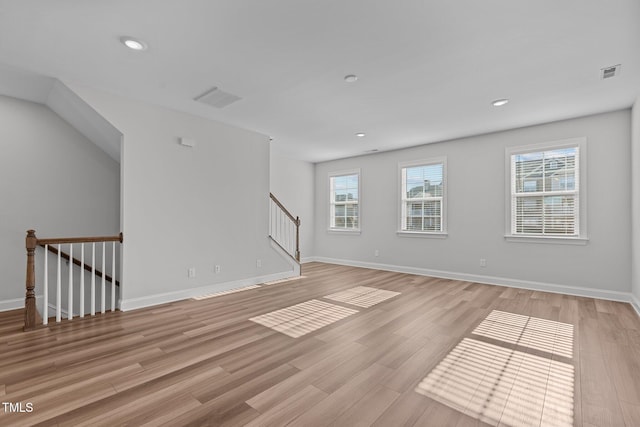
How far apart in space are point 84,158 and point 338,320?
442 centimetres

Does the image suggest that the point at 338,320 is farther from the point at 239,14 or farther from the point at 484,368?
the point at 239,14

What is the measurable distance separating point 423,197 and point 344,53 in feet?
13.3

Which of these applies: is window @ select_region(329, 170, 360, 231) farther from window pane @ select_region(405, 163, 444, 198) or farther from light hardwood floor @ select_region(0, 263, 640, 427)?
light hardwood floor @ select_region(0, 263, 640, 427)

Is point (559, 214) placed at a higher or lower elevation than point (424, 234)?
higher

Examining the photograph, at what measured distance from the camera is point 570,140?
4.46 metres

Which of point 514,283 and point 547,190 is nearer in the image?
point 547,190

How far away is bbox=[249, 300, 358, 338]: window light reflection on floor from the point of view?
9.91 ft

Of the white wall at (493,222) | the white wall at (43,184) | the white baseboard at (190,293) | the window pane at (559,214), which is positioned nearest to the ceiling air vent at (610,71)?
the white wall at (493,222)

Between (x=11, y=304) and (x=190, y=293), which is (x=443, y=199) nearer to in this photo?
(x=190, y=293)

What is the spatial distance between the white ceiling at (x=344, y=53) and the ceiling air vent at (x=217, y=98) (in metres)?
0.10

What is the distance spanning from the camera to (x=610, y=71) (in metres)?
3.02

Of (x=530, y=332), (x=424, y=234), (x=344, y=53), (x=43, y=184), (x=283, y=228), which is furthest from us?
(x=283, y=228)

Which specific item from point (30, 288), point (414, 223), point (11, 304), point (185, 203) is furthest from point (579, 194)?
point (11, 304)

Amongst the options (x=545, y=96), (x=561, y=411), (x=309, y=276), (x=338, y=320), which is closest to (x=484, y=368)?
(x=561, y=411)
